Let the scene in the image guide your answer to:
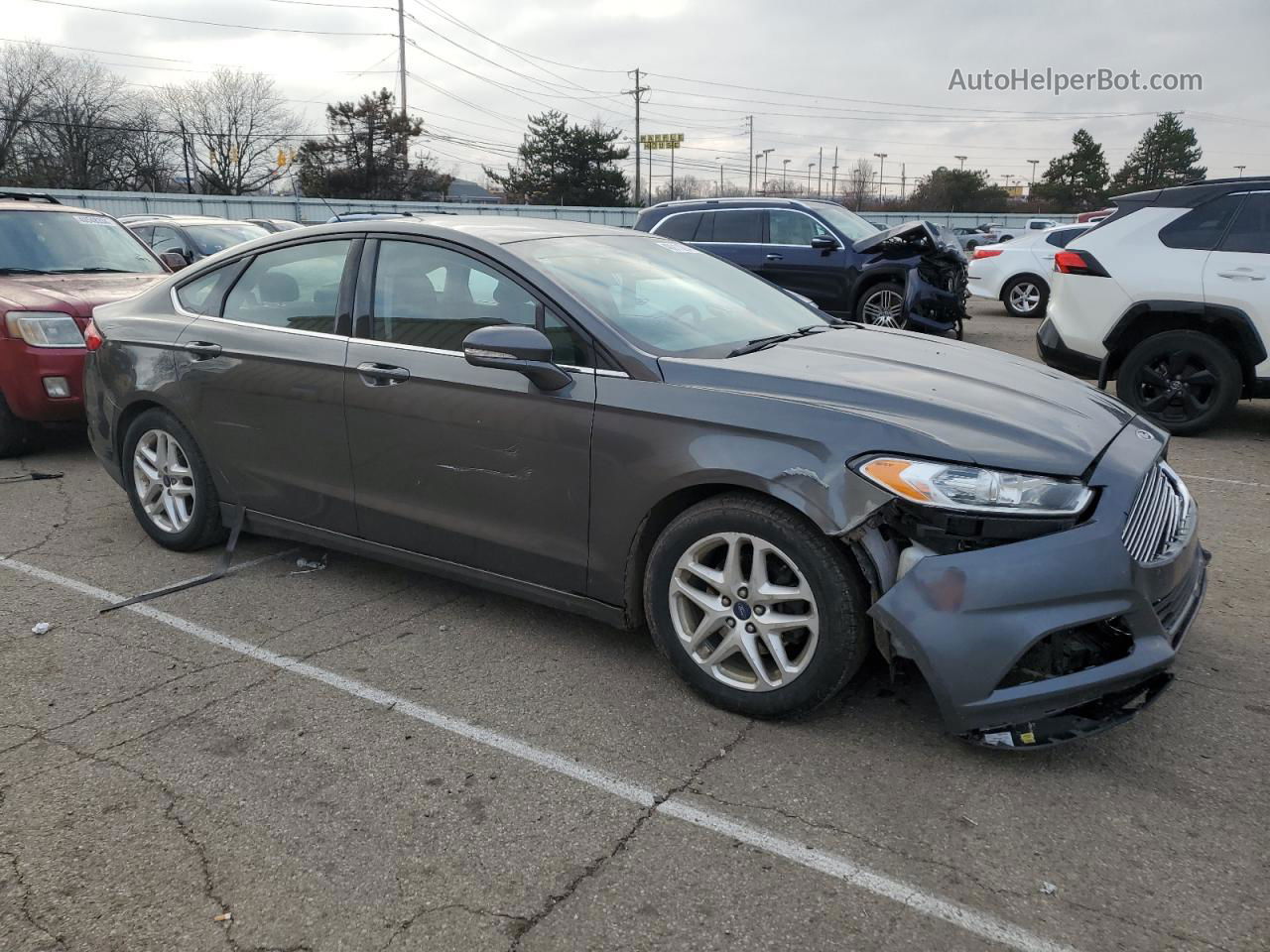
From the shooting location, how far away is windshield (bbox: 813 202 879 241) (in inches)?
484

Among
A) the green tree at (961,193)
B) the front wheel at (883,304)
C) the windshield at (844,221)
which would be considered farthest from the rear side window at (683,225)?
the green tree at (961,193)

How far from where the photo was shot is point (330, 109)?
5706cm

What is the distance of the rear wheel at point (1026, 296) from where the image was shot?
16266 mm

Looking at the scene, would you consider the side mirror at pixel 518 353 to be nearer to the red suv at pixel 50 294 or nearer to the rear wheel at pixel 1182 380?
the red suv at pixel 50 294

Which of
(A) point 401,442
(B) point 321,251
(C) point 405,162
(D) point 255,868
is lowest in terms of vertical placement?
(D) point 255,868

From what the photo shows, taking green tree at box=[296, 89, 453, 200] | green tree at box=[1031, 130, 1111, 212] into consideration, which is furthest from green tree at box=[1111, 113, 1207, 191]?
green tree at box=[296, 89, 453, 200]

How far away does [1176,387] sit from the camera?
7512 millimetres

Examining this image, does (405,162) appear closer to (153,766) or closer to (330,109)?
(330,109)

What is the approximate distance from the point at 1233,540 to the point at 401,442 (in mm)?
4275

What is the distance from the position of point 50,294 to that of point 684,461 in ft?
18.6

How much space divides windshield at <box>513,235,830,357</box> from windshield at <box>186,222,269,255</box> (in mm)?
10079

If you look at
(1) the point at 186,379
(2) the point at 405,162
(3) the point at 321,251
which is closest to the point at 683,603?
(3) the point at 321,251

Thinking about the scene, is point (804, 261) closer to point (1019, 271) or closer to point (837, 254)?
point (837, 254)

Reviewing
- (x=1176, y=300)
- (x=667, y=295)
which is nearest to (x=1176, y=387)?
(x=1176, y=300)
